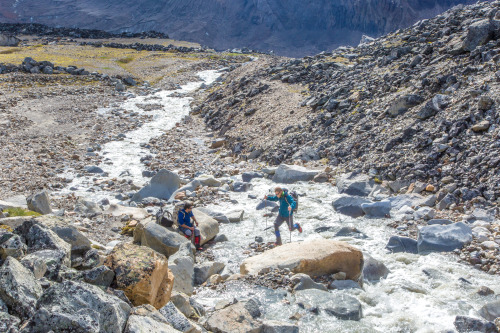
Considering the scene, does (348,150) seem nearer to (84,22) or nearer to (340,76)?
(340,76)

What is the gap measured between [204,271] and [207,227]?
9.12 feet

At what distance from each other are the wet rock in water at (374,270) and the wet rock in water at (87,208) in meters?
9.76

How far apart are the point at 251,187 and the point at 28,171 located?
1071 centimetres

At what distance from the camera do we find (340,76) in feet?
93.2

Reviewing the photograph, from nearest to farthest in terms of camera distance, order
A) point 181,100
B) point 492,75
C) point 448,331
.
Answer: point 448,331 → point 492,75 → point 181,100

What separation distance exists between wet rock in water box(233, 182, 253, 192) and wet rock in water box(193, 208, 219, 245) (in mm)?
4218

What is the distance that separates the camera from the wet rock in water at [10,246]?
612 cm

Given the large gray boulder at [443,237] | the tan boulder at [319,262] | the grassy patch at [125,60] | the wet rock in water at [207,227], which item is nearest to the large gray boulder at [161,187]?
the wet rock in water at [207,227]

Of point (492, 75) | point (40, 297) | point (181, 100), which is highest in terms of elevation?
point (492, 75)

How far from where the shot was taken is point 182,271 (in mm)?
9375

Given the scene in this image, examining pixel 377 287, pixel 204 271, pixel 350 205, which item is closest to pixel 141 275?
pixel 204 271

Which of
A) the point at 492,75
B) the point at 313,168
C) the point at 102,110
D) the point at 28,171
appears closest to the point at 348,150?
the point at 313,168

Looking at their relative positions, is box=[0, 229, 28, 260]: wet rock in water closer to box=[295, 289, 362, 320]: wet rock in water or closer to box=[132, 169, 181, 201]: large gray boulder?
box=[295, 289, 362, 320]: wet rock in water

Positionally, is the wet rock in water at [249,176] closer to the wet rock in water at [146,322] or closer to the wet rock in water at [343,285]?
the wet rock in water at [343,285]
